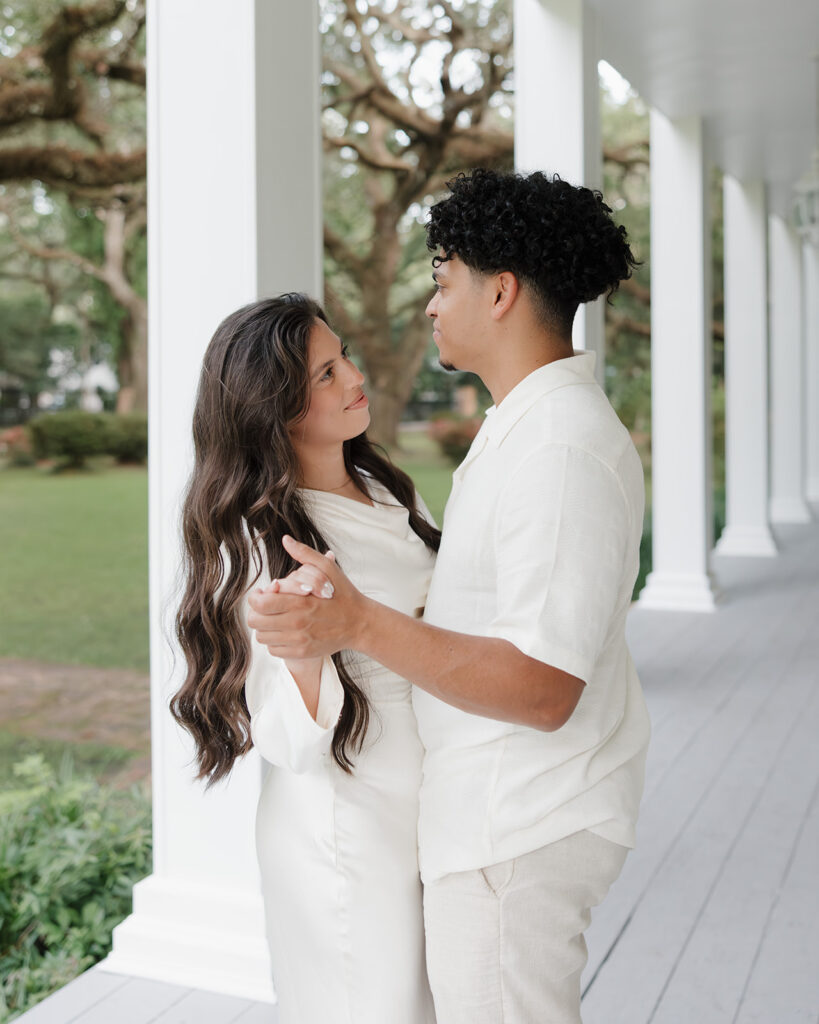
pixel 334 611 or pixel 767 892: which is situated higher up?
pixel 334 611

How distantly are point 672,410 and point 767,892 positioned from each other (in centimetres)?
434

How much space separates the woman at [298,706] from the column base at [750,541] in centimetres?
818

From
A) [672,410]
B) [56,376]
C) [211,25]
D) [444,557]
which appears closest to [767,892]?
[444,557]

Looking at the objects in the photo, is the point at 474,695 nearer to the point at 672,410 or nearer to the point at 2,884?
the point at 2,884

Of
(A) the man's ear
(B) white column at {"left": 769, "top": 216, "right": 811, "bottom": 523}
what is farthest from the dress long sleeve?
(B) white column at {"left": 769, "top": 216, "right": 811, "bottom": 523}

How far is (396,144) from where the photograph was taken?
1549 cm

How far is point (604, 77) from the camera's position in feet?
56.7

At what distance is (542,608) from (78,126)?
13.0 meters

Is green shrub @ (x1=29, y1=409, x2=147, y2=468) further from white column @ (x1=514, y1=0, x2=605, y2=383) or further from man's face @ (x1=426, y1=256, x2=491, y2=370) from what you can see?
man's face @ (x1=426, y1=256, x2=491, y2=370)

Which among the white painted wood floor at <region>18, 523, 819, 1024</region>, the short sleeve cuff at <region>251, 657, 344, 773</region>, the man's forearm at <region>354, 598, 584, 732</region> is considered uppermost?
the man's forearm at <region>354, 598, 584, 732</region>

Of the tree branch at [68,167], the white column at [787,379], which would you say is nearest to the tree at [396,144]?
the tree branch at [68,167]

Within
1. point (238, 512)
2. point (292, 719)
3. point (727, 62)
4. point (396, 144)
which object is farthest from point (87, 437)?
point (292, 719)

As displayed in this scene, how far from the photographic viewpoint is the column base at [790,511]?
11375mm

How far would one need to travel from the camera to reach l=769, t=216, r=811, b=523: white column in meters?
10.9
